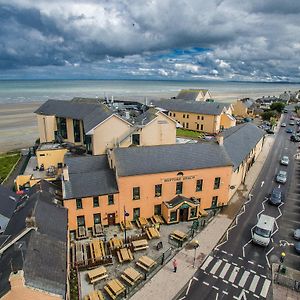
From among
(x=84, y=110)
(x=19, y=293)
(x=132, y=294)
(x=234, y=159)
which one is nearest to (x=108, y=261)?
(x=132, y=294)

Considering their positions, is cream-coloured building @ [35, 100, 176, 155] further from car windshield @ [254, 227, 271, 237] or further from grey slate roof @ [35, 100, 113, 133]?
car windshield @ [254, 227, 271, 237]

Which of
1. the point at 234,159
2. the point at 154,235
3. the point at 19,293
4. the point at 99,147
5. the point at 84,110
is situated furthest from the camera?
the point at 84,110

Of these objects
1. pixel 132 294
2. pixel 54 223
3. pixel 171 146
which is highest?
pixel 171 146

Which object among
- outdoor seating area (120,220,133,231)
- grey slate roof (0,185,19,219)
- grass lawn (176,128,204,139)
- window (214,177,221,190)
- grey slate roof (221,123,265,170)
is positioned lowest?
outdoor seating area (120,220,133,231)

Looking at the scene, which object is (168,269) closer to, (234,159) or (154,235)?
(154,235)

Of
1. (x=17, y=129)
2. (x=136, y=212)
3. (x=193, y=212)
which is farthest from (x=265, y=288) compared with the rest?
(x=17, y=129)

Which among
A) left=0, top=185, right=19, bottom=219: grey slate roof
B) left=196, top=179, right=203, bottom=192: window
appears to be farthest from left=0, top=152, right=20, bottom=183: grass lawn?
left=196, top=179, right=203, bottom=192: window

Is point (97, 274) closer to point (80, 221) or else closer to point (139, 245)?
point (139, 245)
